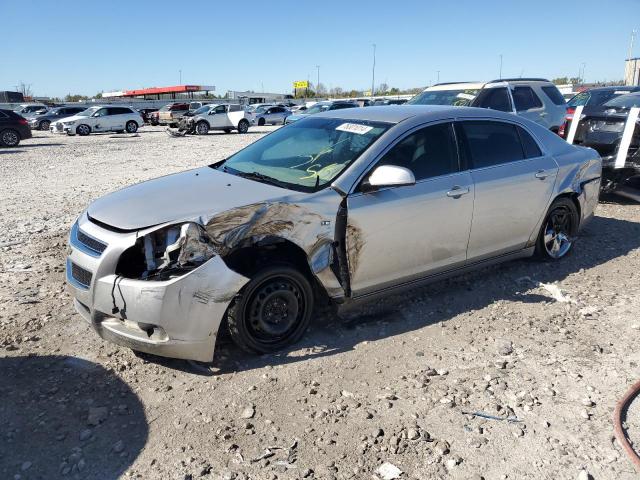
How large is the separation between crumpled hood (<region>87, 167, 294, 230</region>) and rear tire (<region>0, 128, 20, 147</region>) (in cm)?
1949

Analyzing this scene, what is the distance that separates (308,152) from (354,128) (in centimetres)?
43

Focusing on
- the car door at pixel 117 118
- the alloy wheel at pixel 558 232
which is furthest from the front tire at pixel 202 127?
the alloy wheel at pixel 558 232

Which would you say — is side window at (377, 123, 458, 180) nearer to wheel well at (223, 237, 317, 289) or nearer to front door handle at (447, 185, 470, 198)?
front door handle at (447, 185, 470, 198)

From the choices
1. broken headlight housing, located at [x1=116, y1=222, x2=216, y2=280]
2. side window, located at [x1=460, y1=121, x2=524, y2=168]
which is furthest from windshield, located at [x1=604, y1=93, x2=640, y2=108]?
broken headlight housing, located at [x1=116, y1=222, x2=216, y2=280]

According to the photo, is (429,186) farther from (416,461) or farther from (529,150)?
(416,461)

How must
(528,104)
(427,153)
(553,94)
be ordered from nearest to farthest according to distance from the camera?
(427,153) < (528,104) < (553,94)

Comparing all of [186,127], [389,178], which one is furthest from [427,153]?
[186,127]

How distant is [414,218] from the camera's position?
4.16 meters

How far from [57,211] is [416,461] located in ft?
23.6

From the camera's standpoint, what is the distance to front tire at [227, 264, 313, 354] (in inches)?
139

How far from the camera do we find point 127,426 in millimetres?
→ 3049

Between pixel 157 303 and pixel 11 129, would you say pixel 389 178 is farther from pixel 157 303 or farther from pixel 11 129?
pixel 11 129

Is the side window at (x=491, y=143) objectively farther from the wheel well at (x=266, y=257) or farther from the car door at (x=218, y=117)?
the car door at (x=218, y=117)

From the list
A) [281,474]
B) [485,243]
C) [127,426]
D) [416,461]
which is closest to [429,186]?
[485,243]
